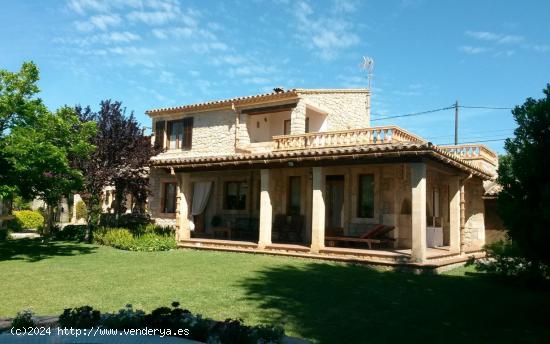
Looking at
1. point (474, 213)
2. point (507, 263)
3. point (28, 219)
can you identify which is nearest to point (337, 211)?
point (474, 213)

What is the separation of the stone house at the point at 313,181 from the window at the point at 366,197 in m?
0.04

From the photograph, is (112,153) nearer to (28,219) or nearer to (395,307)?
(395,307)

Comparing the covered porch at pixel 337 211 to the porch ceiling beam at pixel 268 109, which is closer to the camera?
the covered porch at pixel 337 211

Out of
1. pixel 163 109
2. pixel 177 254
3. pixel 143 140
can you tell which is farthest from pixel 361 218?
pixel 163 109

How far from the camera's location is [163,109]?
20734 millimetres

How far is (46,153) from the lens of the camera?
39.4 ft

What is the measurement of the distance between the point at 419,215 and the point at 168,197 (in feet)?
42.0

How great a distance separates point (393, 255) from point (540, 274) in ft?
15.8

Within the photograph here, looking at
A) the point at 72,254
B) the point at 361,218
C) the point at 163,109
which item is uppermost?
the point at 163,109

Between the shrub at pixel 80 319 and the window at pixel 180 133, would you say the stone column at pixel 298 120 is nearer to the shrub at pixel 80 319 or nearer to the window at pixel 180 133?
the window at pixel 180 133

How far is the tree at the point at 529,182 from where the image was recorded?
18.9ft

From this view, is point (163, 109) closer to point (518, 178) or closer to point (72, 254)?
point (72, 254)

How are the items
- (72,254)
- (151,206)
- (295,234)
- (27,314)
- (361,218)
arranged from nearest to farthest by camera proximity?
1. (27,314)
2. (72,254)
3. (361,218)
4. (295,234)
5. (151,206)

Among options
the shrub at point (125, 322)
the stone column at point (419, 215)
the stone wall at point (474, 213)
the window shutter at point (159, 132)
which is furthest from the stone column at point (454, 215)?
the window shutter at point (159, 132)
